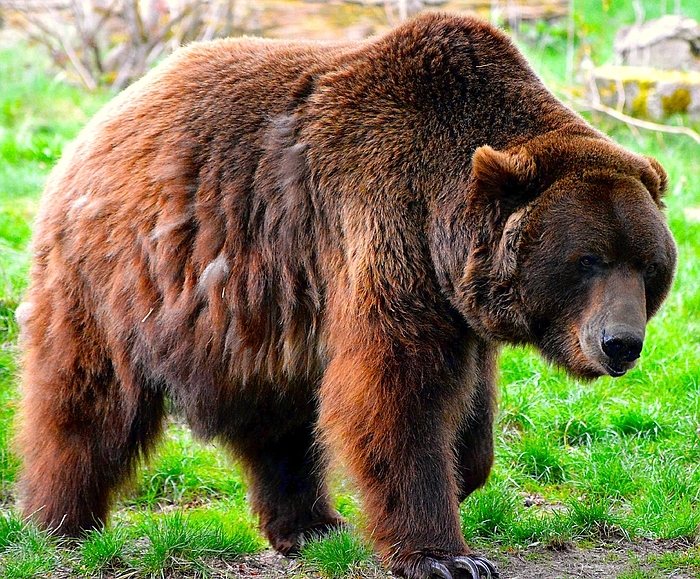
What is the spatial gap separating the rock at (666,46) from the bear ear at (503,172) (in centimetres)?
884

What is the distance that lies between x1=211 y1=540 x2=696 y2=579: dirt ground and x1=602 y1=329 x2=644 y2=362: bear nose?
116 cm

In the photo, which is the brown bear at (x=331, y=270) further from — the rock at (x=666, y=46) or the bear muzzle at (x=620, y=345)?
the rock at (x=666, y=46)

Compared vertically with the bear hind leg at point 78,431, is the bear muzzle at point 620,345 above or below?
above

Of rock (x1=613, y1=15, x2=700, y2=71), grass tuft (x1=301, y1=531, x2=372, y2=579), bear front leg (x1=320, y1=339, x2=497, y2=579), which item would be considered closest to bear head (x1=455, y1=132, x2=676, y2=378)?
bear front leg (x1=320, y1=339, x2=497, y2=579)

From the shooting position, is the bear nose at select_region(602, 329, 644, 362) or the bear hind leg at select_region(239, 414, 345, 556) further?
the bear hind leg at select_region(239, 414, 345, 556)

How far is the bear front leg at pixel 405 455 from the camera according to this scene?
423 centimetres

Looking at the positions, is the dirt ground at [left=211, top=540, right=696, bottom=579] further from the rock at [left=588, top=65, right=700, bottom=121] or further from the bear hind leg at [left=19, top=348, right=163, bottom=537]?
the rock at [left=588, top=65, right=700, bottom=121]

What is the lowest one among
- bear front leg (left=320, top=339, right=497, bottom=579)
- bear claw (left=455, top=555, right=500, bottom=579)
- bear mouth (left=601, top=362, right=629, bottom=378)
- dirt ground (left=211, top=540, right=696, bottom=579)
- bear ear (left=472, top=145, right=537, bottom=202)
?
dirt ground (left=211, top=540, right=696, bottom=579)

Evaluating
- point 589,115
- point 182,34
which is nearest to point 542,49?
point 589,115

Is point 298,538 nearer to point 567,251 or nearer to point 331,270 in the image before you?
point 331,270

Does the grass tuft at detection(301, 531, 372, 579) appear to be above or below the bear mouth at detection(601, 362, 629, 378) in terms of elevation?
below

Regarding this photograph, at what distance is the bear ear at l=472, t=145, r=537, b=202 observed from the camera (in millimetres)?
4180

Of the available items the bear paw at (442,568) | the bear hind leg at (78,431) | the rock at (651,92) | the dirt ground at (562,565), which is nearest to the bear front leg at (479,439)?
the dirt ground at (562,565)

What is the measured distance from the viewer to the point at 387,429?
167 inches
